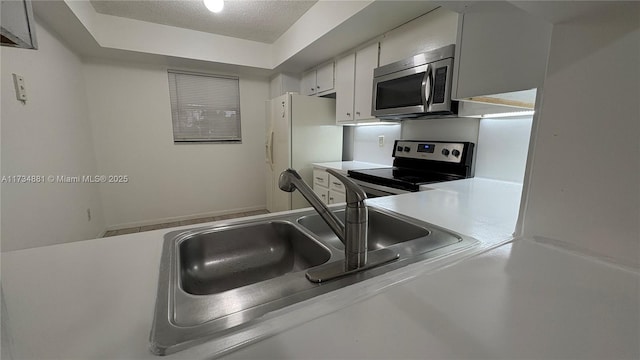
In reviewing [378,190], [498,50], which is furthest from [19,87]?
[498,50]

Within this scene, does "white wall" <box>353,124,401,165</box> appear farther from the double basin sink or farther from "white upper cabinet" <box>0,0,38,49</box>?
"white upper cabinet" <box>0,0,38,49</box>

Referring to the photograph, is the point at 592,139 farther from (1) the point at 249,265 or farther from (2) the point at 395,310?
(1) the point at 249,265

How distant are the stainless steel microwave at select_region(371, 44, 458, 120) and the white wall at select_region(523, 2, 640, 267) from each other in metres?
1.00

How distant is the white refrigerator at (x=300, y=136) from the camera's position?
9.95 feet

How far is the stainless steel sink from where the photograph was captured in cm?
84

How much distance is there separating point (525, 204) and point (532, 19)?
2.08 ft

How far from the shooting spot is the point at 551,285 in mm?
516

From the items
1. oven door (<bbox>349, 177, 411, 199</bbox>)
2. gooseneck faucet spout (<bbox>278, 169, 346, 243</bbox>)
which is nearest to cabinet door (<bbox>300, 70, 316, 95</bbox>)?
oven door (<bbox>349, 177, 411, 199</bbox>)

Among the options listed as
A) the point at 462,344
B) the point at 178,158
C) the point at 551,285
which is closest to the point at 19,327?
the point at 462,344

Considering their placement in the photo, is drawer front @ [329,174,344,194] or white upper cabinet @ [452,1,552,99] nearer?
white upper cabinet @ [452,1,552,99]

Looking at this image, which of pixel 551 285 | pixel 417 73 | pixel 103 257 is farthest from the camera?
pixel 417 73

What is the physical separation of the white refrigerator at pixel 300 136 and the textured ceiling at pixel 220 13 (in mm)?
794

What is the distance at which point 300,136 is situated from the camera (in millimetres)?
3078

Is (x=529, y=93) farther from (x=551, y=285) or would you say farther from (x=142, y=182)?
(x=142, y=182)
